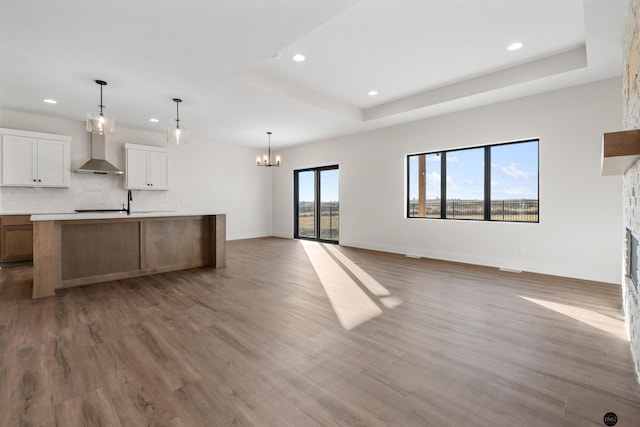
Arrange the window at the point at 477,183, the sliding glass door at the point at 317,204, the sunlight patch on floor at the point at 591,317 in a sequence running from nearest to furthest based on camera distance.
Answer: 1. the sunlight patch on floor at the point at 591,317
2. the window at the point at 477,183
3. the sliding glass door at the point at 317,204

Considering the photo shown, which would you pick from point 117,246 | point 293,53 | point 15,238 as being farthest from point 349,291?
point 15,238

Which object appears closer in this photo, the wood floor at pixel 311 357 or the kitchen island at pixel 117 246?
the wood floor at pixel 311 357

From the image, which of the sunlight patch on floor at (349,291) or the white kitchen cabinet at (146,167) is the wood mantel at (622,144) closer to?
the sunlight patch on floor at (349,291)

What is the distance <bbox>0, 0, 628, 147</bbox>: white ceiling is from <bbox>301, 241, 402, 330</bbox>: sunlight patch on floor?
112 inches

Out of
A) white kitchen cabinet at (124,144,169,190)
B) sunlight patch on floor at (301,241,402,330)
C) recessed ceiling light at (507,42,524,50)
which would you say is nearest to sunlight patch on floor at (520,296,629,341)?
sunlight patch on floor at (301,241,402,330)

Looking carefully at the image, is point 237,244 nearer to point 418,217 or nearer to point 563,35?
point 418,217

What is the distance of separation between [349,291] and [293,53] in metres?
3.18

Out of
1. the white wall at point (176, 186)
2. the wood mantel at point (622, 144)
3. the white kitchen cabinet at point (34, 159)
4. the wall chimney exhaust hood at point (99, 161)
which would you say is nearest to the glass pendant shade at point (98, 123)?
the wall chimney exhaust hood at point (99, 161)

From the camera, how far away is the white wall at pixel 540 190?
412cm

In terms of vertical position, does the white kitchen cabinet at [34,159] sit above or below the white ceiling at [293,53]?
below

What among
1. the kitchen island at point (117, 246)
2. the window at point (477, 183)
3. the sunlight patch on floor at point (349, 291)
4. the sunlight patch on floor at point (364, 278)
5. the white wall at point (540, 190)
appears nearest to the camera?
the sunlight patch on floor at point (349, 291)

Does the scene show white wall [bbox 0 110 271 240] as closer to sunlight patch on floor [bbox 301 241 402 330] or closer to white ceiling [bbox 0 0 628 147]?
white ceiling [bbox 0 0 628 147]

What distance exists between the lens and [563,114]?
4.39m

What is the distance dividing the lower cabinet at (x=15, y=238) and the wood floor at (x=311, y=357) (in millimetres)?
1896
